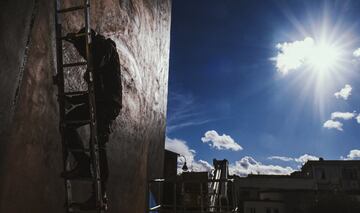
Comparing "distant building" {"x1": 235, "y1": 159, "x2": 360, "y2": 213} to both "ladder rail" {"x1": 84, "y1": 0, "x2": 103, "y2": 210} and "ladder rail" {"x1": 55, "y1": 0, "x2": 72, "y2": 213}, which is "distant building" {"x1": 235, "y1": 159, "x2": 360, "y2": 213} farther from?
"ladder rail" {"x1": 55, "y1": 0, "x2": 72, "y2": 213}

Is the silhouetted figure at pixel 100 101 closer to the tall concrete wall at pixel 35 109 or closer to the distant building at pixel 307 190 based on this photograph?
the tall concrete wall at pixel 35 109

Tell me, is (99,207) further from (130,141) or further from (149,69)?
(149,69)

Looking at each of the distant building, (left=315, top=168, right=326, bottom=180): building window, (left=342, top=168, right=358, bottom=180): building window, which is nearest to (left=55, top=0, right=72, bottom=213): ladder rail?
the distant building

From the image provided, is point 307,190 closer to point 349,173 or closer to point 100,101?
point 349,173

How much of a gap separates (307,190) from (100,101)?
34.8 meters

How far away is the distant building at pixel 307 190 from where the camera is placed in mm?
29533

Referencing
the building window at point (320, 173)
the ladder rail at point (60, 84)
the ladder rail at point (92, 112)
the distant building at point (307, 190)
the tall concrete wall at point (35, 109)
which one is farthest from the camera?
the building window at point (320, 173)

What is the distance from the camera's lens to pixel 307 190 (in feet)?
109

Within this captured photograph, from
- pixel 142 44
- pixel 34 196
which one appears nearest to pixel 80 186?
pixel 34 196

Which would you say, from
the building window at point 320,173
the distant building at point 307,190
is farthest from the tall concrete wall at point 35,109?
the building window at point 320,173

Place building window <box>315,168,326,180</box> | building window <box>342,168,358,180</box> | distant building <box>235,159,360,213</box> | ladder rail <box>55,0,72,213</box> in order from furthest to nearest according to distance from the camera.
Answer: building window <box>315,168,326,180</box> < building window <box>342,168,358,180</box> < distant building <box>235,159,360,213</box> < ladder rail <box>55,0,72,213</box>

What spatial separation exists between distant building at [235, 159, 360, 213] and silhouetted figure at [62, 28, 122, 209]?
31391mm

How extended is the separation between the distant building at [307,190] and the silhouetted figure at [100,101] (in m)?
31.4

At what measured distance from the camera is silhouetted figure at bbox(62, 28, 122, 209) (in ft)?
10.4
